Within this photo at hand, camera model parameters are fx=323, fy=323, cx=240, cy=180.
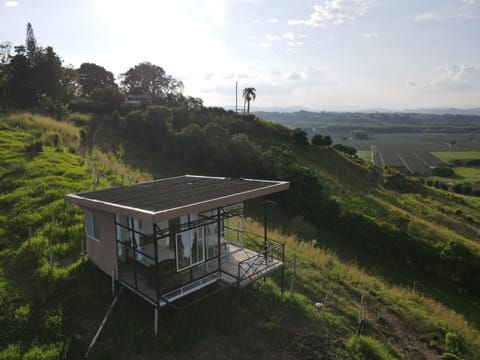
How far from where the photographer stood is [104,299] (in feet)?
33.5

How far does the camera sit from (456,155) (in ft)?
368

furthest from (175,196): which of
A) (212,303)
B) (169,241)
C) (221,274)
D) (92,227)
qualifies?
(212,303)

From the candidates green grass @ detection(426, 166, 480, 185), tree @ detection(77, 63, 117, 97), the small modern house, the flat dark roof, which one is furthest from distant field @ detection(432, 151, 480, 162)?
the small modern house

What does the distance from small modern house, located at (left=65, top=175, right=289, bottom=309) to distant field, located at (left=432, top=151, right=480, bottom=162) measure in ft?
375

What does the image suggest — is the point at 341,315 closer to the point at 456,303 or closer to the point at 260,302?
the point at 260,302

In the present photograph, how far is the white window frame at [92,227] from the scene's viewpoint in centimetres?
1102

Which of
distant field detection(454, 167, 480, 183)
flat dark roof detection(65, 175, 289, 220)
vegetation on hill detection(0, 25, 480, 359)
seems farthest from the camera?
distant field detection(454, 167, 480, 183)

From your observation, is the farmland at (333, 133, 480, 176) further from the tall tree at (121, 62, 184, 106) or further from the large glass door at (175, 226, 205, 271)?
the large glass door at (175, 226, 205, 271)

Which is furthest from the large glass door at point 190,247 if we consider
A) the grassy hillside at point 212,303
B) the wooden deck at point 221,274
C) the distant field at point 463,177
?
the distant field at point 463,177

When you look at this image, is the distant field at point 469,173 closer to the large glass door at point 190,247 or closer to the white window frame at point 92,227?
the large glass door at point 190,247

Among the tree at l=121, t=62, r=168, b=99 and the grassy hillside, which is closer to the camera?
the grassy hillside

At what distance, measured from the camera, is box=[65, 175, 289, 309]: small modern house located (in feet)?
30.7

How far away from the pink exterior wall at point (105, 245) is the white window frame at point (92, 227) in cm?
14

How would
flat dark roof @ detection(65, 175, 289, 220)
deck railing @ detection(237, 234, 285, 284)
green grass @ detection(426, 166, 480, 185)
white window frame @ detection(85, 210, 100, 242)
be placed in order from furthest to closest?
green grass @ detection(426, 166, 480, 185)
white window frame @ detection(85, 210, 100, 242)
deck railing @ detection(237, 234, 285, 284)
flat dark roof @ detection(65, 175, 289, 220)
